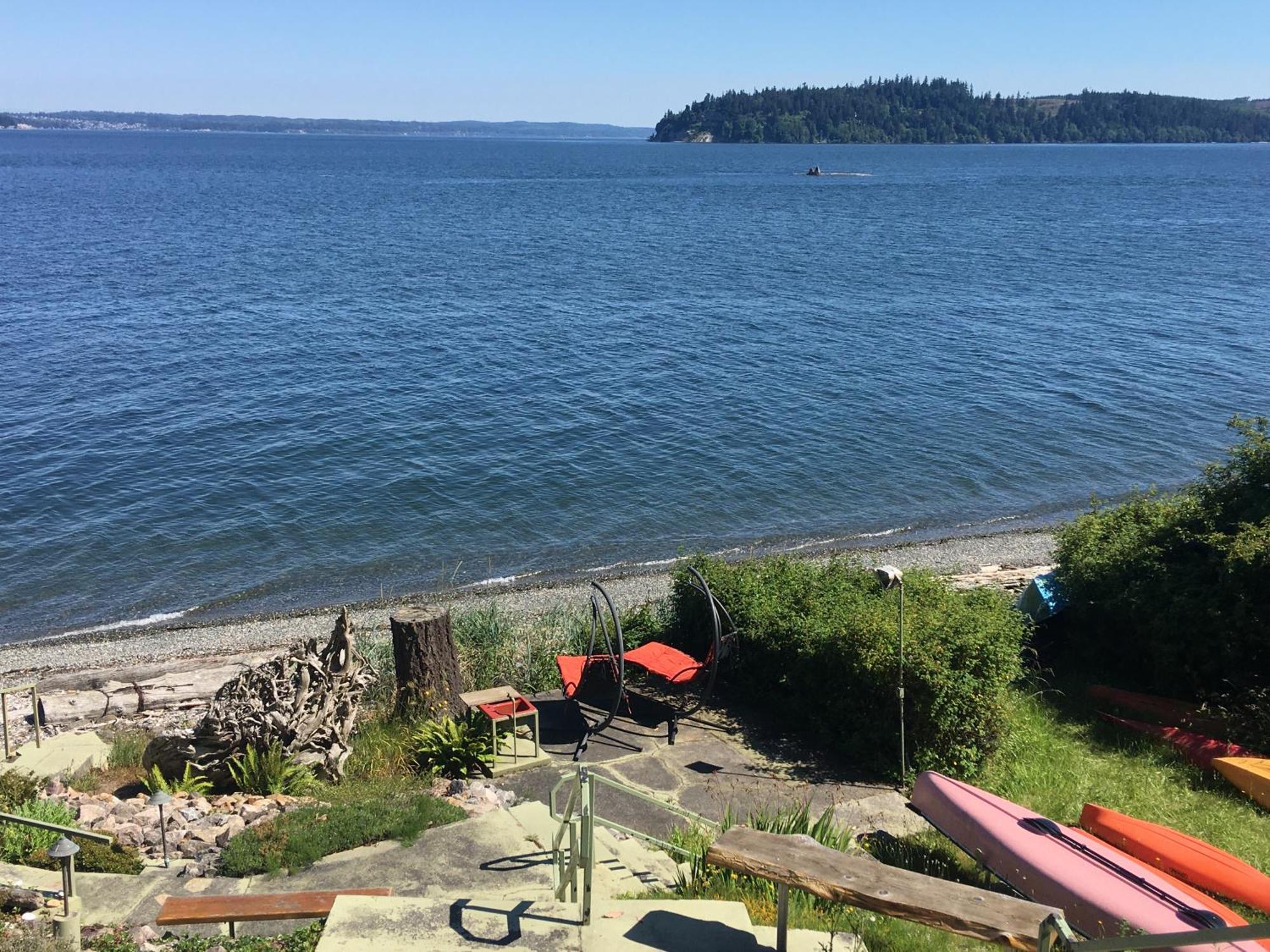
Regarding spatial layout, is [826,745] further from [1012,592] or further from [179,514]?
[179,514]

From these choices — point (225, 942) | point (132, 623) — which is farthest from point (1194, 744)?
point (132, 623)

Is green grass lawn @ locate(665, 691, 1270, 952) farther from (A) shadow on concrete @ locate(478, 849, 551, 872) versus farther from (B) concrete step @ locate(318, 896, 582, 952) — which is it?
(B) concrete step @ locate(318, 896, 582, 952)

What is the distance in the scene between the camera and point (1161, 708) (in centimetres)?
1098

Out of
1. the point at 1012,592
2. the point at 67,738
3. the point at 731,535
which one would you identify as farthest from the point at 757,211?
the point at 67,738

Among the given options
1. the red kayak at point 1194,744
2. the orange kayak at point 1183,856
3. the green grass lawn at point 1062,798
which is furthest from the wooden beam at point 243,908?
the red kayak at point 1194,744

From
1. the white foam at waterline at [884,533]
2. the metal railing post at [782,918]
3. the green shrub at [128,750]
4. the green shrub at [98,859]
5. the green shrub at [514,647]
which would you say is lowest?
the white foam at waterline at [884,533]

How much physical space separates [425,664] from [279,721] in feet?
5.03

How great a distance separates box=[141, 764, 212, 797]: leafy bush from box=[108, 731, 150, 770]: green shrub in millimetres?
975

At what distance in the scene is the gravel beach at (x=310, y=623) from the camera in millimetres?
16938

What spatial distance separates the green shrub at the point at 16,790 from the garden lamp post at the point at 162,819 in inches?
42.4

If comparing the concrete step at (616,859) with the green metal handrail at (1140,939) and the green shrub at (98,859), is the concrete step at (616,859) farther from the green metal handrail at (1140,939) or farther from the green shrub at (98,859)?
the green metal handrail at (1140,939)

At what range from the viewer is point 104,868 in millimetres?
7078

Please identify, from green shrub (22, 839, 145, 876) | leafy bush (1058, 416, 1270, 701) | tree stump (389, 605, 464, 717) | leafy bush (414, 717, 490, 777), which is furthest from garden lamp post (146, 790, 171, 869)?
leafy bush (1058, 416, 1270, 701)

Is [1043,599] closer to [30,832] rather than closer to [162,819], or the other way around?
[162,819]
